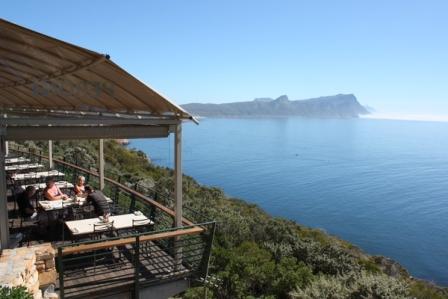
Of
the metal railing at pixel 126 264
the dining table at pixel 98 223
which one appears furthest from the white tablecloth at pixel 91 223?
the metal railing at pixel 126 264

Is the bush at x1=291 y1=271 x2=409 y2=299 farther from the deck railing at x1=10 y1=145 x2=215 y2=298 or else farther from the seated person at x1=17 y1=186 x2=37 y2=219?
the seated person at x1=17 y1=186 x2=37 y2=219

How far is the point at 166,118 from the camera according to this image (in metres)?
6.41

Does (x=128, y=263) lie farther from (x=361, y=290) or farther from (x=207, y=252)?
(x=361, y=290)

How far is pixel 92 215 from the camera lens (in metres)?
7.31

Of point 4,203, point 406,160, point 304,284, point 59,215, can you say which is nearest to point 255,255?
point 304,284

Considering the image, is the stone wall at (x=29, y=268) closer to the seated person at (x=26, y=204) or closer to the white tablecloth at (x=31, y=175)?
the seated person at (x=26, y=204)

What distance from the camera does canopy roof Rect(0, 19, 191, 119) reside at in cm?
473

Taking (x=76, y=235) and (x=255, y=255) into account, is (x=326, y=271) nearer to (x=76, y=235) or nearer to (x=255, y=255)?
(x=255, y=255)

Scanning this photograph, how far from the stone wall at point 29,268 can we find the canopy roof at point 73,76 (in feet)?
8.37

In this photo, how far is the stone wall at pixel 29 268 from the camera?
4004 millimetres

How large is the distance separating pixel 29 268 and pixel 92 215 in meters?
3.02

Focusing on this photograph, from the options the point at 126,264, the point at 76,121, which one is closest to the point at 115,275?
the point at 126,264

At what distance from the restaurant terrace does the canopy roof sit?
0.08 ft

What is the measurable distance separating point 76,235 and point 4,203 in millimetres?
1127
